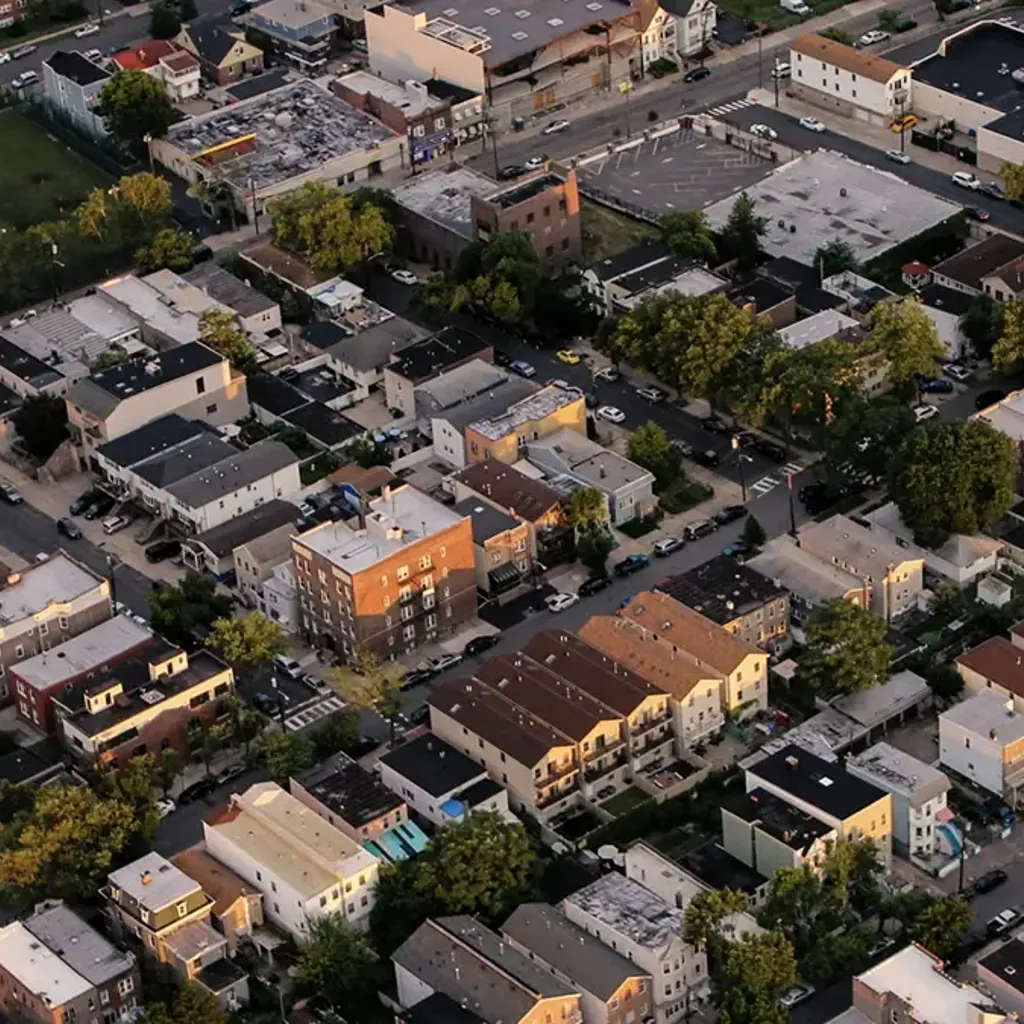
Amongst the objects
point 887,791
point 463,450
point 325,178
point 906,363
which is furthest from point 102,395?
point 887,791

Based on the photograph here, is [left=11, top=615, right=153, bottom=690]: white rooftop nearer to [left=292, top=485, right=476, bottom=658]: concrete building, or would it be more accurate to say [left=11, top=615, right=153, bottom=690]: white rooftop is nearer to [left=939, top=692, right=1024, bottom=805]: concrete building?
[left=292, top=485, right=476, bottom=658]: concrete building

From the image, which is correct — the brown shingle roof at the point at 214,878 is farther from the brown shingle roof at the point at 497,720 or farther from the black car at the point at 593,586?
the black car at the point at 593,586

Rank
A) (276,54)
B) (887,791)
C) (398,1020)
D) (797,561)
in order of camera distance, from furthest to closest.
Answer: (276,54), (797,561), (887,791), (398,1020)

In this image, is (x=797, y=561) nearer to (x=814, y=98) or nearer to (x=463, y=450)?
(x=463, y=450)

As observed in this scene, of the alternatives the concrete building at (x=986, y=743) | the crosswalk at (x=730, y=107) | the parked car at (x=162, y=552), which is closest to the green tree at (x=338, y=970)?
the concrete building at (x=986, y=743)

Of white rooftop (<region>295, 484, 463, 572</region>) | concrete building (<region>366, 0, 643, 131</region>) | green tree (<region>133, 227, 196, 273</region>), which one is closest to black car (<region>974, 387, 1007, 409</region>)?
white rooftop (<region>295, 484, 463, 572</region>)

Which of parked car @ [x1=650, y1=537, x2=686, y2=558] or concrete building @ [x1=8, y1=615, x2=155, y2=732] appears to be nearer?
concrete building @ [x1=8, y1=615, x2=155, y2=732]
